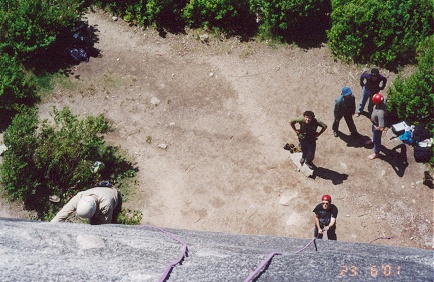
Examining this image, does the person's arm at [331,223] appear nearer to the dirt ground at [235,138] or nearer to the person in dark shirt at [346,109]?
the dirt ground at [235,138]

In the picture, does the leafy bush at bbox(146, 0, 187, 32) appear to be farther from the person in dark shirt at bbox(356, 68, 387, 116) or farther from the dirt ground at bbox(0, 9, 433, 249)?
the person in dark shirt at bbox(356, 68, 387, 116)

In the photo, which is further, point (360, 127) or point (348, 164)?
point (360, 127)

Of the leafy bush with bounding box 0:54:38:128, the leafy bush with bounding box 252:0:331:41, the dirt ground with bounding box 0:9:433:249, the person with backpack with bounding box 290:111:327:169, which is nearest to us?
the person with backpack with bounding box 290:111:327:169

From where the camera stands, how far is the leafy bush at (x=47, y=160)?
363 inches

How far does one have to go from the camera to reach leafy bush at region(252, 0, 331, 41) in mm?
12117

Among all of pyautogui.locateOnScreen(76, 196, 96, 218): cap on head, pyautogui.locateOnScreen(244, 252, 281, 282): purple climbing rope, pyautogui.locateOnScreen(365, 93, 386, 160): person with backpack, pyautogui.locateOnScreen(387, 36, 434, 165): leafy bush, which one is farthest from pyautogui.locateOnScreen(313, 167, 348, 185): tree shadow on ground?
pyautogui.locateOnScreen(244, 252, 281, 282): purple climbing rope

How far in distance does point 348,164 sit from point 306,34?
15.0 feet

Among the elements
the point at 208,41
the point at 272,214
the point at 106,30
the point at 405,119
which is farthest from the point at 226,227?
the point at 106,30

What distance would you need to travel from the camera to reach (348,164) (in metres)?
9.90

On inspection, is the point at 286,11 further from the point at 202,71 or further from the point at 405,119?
the point at 405,119

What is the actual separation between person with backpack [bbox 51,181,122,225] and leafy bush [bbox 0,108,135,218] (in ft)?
4.68

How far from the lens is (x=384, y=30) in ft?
37.9

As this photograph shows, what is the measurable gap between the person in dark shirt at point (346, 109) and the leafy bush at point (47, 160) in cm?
523

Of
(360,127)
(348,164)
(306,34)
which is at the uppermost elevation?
(306,34)
